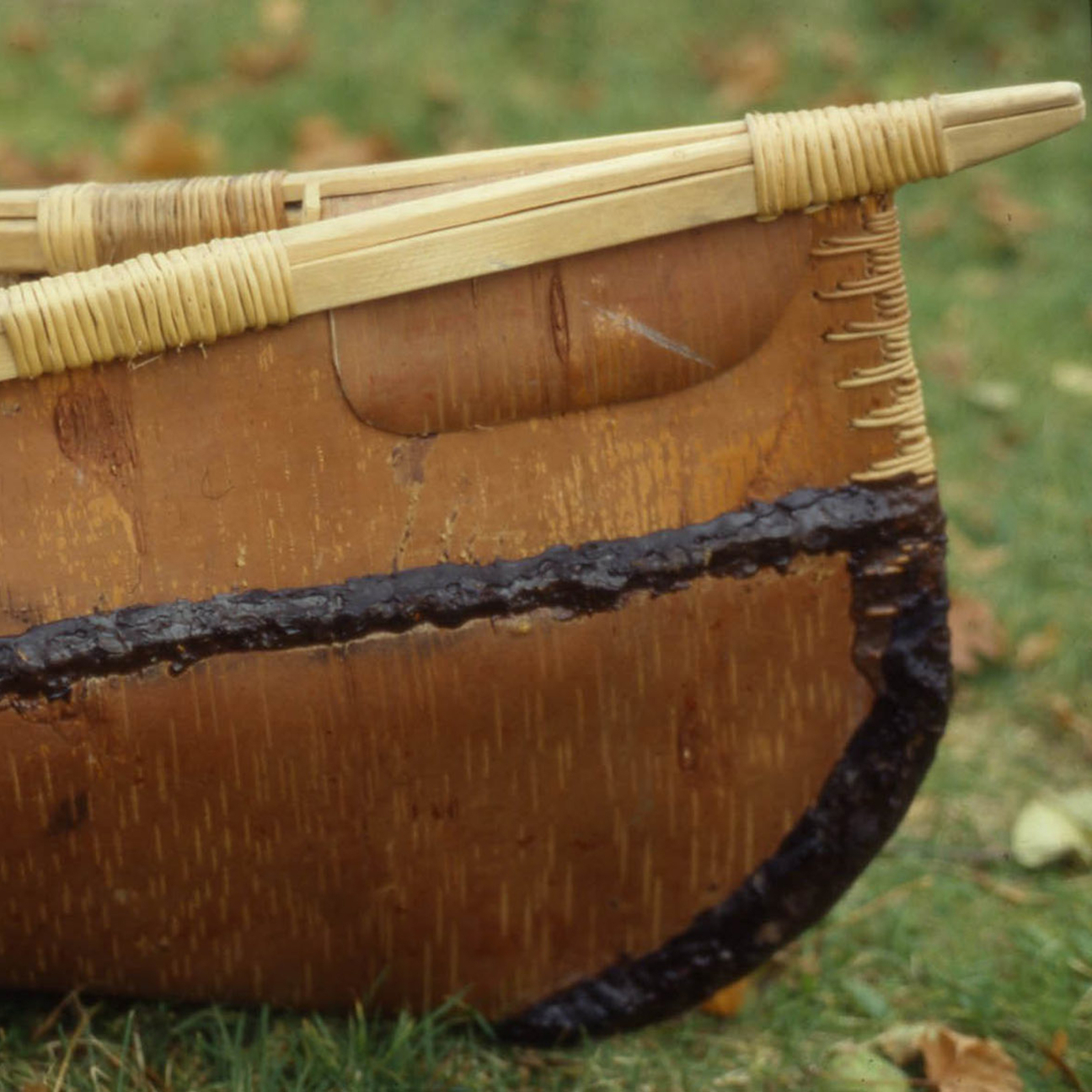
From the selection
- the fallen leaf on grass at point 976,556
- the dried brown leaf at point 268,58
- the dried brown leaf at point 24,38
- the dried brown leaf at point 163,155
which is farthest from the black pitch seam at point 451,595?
the dried brown leaf at point 24,38

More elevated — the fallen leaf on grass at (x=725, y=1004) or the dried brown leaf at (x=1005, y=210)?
the dried brown leaf at (x=1005, y=210)

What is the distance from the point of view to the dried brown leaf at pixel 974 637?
5.50 feet

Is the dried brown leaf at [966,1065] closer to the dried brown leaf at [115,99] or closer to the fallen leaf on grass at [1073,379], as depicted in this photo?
the fallen leaf on grass at [1073,379]

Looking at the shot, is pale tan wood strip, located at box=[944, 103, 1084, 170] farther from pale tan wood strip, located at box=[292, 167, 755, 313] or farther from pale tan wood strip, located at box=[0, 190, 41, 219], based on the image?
pale tan wood strip, located at box=[0, 190, 41, 219]

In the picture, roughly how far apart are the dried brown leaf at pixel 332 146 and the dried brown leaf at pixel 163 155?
0.19m

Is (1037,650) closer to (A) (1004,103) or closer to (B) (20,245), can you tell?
(A) (1004,103)

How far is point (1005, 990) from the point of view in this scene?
48.7 inches

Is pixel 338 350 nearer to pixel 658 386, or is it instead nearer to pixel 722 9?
pixel 658 386

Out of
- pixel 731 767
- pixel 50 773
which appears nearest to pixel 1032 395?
pixel 731 767

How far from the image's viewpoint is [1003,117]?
91cm

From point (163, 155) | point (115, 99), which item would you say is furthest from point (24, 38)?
point (163, 155)

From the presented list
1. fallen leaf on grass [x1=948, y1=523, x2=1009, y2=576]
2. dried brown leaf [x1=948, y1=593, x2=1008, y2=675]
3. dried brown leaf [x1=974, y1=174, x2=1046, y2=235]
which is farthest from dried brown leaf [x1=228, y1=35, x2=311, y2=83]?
dried brown leaf [x1=948, y1=593, x2=1008, y2=675]

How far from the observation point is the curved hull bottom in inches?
37.8

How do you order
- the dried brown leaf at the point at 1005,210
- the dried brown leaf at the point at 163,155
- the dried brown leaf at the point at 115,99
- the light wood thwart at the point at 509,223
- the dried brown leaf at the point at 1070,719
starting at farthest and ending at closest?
the dried brown leaf at the point at 115,99
the dried brown leaf at the point at 1005,210
the dried brown leaf at the point at 163,155
the dried brown leaf at the point at 1070,719
the light wood thwart at the point at 509,223
